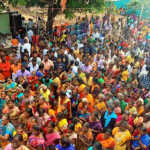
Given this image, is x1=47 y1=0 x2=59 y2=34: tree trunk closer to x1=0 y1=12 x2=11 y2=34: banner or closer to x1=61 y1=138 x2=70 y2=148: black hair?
x1=0 y1=12 x2=11 y2=34: banner

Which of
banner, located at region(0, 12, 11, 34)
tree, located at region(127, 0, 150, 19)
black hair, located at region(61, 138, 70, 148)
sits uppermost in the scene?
tree, located at region(127, 0, 150, 19)

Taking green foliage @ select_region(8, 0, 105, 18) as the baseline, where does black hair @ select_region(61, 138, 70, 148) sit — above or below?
below

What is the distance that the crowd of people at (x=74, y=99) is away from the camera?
163 inches

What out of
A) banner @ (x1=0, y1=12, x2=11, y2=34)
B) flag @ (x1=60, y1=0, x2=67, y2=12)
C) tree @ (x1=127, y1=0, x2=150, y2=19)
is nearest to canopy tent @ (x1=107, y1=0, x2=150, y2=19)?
tree @ (x1=127, y1=0, x2=150, y2=19)

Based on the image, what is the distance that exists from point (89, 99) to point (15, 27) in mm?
6521

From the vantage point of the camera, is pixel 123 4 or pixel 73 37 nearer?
pixel 73 37

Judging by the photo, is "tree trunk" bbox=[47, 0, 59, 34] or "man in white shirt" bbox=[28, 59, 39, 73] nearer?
"man in white shirt" bbox=[28, 59, 39, 73]

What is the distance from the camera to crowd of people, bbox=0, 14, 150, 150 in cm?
415

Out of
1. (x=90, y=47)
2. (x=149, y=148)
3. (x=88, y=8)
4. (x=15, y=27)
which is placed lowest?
(x=149, y=148)

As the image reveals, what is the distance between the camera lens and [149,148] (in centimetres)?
409

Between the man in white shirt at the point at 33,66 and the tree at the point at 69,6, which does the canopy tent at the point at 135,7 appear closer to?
the tree at the point at 69,6

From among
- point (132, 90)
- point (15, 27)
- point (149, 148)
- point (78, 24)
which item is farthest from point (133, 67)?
point (15, 27)

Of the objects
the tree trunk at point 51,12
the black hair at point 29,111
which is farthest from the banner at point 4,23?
the black hair at point 29,111

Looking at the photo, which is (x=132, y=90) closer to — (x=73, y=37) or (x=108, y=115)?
(x=108, y=115)
